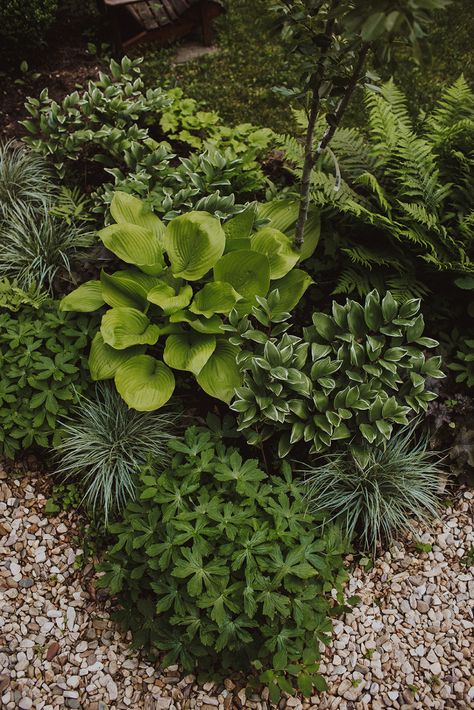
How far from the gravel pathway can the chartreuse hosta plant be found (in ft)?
2.80

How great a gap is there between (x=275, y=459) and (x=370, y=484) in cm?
48

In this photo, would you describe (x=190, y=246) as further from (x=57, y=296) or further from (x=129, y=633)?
(x=129, y=633)

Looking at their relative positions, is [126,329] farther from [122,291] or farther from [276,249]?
[276,249]

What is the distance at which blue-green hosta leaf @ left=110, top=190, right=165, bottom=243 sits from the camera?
11.2 feet

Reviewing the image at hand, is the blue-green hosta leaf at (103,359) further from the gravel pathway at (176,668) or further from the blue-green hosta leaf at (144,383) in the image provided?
the gravel pathway at (176,668)

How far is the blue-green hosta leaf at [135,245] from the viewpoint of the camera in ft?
10.7

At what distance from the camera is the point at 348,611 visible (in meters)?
2.69

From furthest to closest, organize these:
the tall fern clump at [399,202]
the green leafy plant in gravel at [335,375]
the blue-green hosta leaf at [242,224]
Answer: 1. the blue-green hosta leaf at [242,224]
2. the tall fern clump at [399,202]
3. the green leafy plant in gravel at [335,375]

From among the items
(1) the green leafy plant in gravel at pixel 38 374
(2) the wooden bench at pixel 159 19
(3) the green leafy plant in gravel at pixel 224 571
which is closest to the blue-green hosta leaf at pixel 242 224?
(1) the green leafy plant in gravel at pixel 38 374

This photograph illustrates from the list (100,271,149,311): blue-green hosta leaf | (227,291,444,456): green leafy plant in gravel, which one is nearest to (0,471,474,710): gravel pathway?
(227,291,444,456): green leafy plant in gravel

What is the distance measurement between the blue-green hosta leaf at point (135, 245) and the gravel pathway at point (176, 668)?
4.38ft

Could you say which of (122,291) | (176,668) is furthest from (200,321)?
(176,668)

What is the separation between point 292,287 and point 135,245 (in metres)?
0.86

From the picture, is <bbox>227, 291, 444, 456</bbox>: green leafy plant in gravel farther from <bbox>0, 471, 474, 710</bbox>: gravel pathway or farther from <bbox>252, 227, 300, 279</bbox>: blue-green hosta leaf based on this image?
<bbox>0, 471, 474, 710</bbox>: gravel pathway
